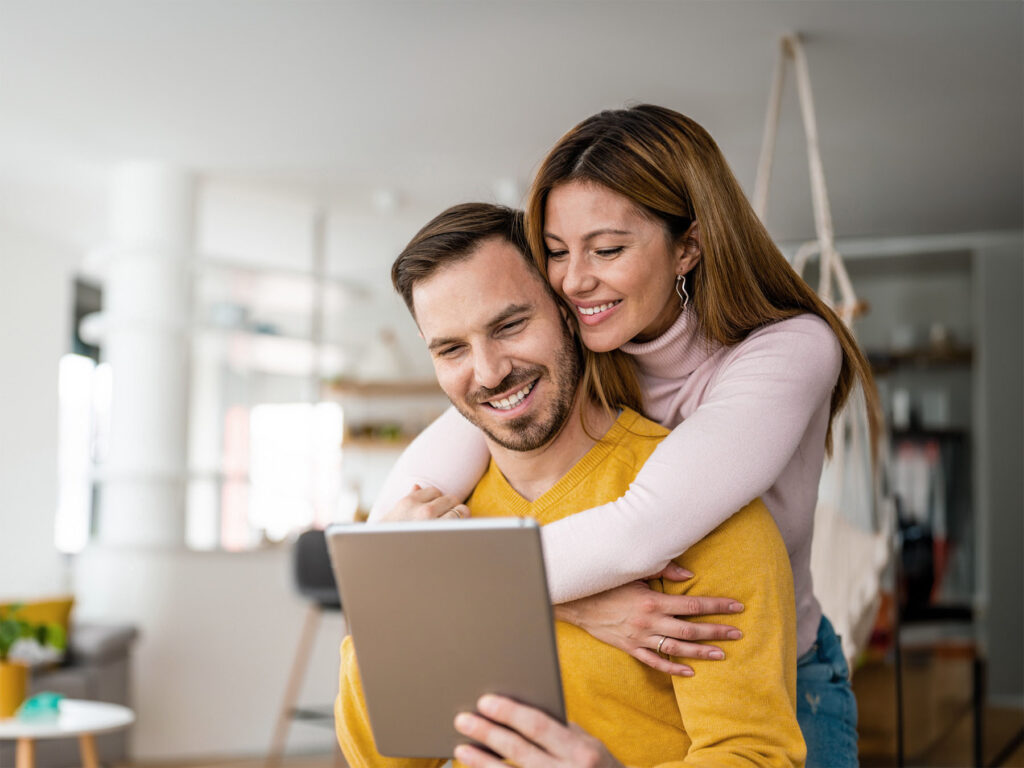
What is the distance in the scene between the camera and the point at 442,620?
106 centimetres

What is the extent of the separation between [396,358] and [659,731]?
542cm

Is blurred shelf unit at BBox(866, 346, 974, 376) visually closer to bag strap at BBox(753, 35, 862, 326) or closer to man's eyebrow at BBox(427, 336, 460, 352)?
bag strap at BBox(753, 35, 862, 326)

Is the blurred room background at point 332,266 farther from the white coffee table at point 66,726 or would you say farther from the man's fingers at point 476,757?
the man's fingers at point 476,757

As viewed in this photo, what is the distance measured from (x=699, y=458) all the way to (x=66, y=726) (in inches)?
105

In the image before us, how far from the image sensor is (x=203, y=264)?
16.6 ft

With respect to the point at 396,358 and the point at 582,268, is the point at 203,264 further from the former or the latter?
the point at 582,268

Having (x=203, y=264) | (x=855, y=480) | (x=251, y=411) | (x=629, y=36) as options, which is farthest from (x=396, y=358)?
(x=855, y=480)

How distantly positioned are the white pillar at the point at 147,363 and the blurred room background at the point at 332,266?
13 mm

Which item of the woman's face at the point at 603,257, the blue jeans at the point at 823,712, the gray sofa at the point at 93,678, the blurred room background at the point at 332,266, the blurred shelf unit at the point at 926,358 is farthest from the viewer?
the blurred shelf unit at the point at 926,358

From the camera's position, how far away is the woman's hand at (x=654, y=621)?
1279 millimetres

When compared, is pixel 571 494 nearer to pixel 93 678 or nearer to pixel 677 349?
pixel 677 349

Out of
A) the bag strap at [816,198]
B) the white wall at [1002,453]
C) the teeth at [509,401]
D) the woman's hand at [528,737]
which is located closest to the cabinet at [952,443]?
the white wall at [1002,453]

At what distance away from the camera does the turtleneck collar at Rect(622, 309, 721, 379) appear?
5.38 feet

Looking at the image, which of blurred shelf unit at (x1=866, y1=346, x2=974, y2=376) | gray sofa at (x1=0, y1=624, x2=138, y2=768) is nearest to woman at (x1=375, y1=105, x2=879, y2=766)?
gray sofa at (x1=0, y1=624, x2=138, y2=768)
